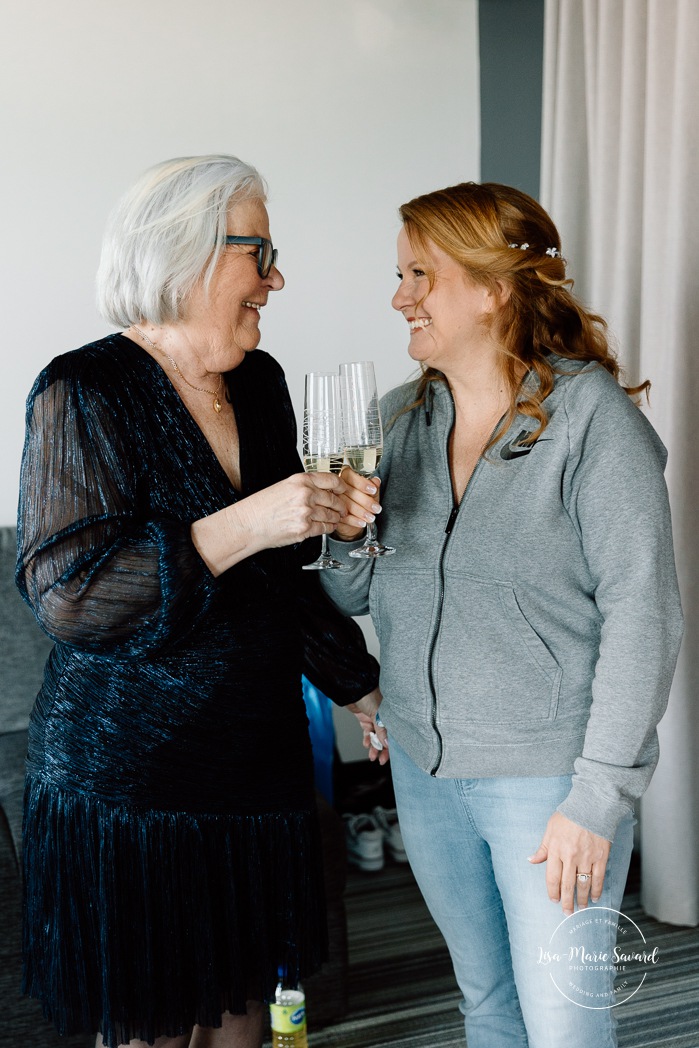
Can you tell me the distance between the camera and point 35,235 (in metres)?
3.19

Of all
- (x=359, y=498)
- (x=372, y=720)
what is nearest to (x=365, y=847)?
(x=372, y=720)

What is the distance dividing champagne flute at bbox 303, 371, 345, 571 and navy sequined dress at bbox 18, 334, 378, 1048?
0.66 ft

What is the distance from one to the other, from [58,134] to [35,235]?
0.32m

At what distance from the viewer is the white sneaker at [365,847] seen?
11.0 ft

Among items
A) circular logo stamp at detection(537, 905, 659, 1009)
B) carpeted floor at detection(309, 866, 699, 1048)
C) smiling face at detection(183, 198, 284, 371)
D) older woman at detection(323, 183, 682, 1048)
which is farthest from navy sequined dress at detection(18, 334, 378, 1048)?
carpeted floor at detection(309, 866, 699, 1048)

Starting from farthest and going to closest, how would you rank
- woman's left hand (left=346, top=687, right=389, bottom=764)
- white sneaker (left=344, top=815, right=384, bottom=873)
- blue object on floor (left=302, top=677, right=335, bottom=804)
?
white sneaker (left=344, top=815, right=384, bottom=873)
blue object on floor (left=302, top=677, right=335, bottom=804)
woman's left hand (left=346, top=687, right=389, bottom=764)

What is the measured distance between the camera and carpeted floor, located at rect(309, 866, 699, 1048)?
242 cm

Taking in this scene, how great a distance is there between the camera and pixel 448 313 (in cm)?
164

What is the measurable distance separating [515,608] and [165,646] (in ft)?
1.73

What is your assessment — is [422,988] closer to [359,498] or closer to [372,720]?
[372,720]

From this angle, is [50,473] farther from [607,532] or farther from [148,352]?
[607,532]

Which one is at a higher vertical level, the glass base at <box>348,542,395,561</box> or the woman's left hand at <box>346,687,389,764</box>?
the glass base at <box>348,542,395,561</box>

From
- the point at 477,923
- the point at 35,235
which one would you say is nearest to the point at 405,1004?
the point at 477,923

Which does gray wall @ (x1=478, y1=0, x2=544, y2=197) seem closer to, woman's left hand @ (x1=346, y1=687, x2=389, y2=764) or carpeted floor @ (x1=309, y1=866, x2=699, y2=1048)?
woman's left hand @ (x1=346, y1=687, x2=389, y2=764)
